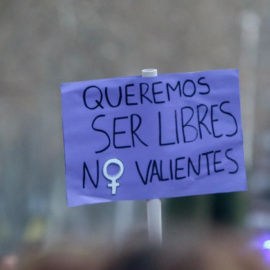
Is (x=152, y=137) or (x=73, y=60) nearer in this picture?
(x=152, y=137)

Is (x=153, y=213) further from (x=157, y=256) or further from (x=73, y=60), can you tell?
(x=73, y=60)

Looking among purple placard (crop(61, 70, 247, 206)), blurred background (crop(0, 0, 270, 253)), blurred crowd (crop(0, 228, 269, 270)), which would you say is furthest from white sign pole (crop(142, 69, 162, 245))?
blurred background (crop(0, 0, 270, 253))

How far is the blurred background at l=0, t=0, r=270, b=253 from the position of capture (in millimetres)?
2094

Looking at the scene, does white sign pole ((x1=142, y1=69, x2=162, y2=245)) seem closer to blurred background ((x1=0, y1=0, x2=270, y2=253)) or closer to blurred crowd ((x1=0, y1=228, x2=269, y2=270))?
blurred crowd ((x1=0, y1=228, x2=269, y2=270))

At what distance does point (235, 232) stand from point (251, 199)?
27.9 inches

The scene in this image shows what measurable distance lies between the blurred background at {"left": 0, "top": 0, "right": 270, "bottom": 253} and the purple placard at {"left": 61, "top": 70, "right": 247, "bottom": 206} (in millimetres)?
696

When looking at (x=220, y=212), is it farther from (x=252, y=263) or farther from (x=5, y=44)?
(x=5, y=44)

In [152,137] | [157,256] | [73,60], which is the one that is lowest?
[157,256]

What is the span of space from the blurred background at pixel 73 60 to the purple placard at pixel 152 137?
27.4 inches

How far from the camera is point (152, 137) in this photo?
1355mm

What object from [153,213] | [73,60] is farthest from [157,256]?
[73,60]

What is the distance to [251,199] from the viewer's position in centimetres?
197

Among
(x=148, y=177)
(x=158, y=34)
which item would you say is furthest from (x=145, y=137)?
(x=158, y=34)

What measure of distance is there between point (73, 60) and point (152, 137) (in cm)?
84
